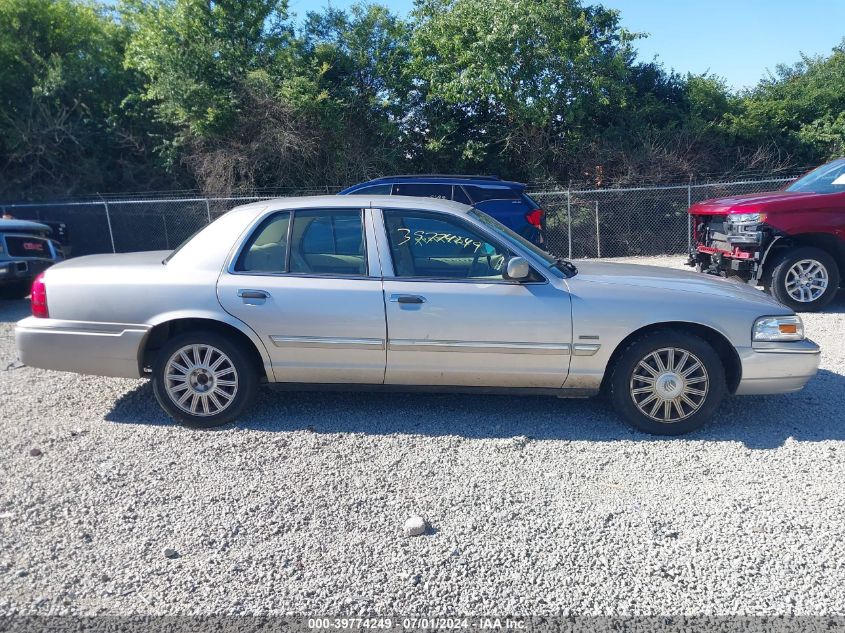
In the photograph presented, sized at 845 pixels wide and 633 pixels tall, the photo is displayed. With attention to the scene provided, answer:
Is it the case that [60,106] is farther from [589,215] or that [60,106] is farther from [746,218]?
[746,218]

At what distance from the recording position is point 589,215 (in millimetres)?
14859

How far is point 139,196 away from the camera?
17.8 m

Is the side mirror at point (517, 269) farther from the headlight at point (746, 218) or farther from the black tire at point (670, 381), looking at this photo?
the headlight at point (746, 218)

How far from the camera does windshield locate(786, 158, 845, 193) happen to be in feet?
27.6

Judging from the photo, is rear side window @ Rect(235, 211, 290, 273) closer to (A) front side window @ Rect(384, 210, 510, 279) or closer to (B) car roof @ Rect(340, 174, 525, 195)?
(A) front side window @ Rect(384, 210, 510, 279)

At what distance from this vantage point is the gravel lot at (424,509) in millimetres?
2939

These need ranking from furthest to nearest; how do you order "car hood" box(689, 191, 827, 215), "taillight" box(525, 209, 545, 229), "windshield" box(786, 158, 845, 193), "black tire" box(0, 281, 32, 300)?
"taillight" box(525, 209, 545, 229)
"black tire" box(0, 281, 32, 300)
"windshield" box(786, 158, 845, 193)
"car hood" box(689, 191, 827, 215)

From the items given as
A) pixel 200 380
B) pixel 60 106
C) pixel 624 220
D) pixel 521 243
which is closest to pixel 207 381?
pixel 200 380

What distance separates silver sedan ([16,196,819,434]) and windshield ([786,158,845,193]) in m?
4.66

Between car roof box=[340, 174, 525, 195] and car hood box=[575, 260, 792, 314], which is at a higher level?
car roof box=[340, 174, 525, 195]

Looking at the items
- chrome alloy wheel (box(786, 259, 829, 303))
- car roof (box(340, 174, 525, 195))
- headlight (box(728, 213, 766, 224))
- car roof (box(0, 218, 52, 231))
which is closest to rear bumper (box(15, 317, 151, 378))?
car roof (box(0, 218, 52, 231))

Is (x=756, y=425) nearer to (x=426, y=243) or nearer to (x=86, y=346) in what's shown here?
(x=426, y=243)

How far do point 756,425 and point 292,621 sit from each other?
11.8 ft

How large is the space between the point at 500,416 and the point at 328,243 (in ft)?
5.92
